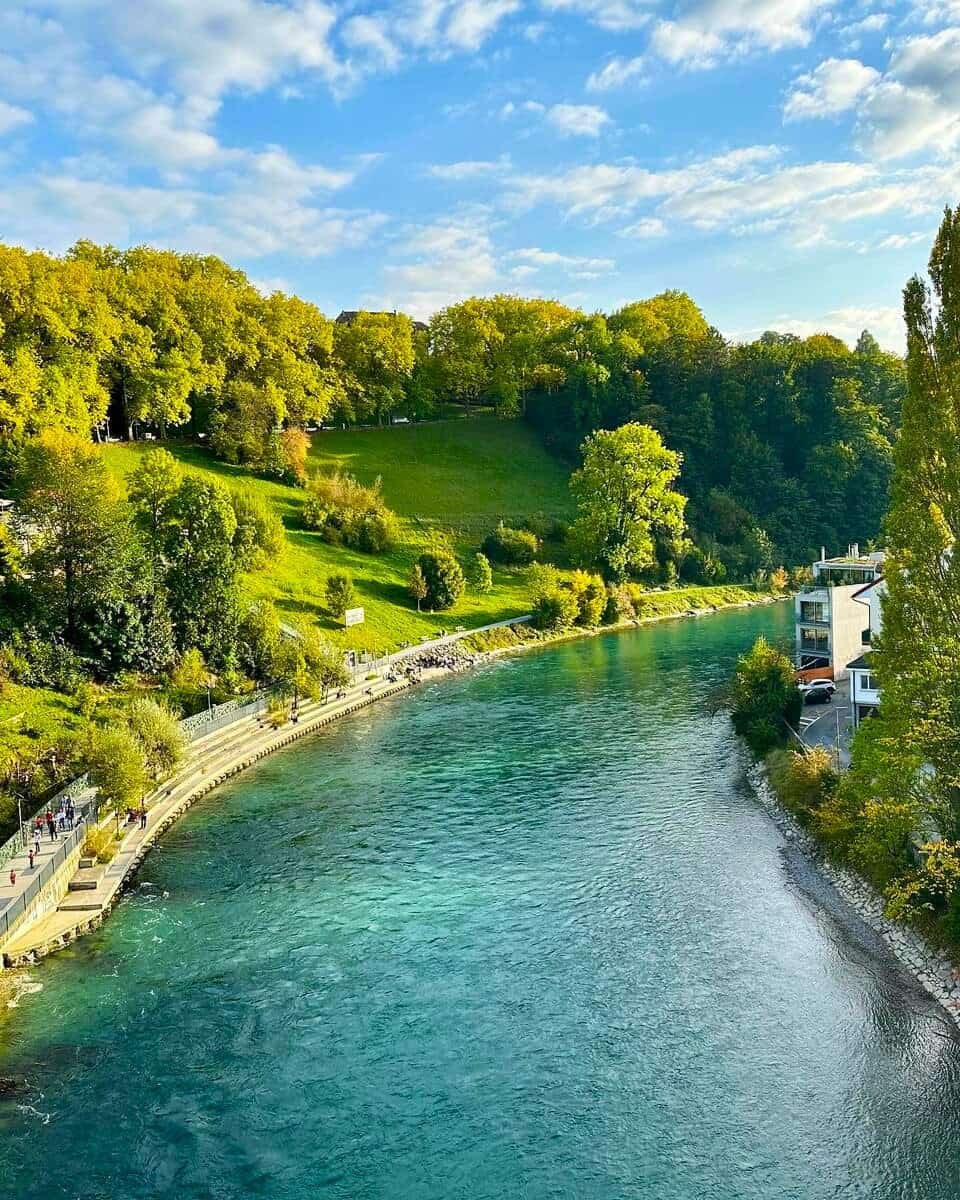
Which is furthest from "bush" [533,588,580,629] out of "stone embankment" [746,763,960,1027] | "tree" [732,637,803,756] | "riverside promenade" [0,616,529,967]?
"stone embankment" [746,763,960,1027]

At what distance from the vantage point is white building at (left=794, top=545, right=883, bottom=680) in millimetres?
50938

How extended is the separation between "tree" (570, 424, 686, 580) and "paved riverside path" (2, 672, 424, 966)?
1159 inches

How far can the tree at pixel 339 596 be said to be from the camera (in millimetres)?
65688

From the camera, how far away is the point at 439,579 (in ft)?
244

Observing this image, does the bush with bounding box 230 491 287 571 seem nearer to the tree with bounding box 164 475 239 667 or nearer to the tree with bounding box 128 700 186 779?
the tree with bounding box 164 475 239 667

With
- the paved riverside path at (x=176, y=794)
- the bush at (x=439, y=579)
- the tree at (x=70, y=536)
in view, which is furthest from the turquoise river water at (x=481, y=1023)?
the bush at (x=439, y=579)

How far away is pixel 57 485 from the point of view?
147 feet

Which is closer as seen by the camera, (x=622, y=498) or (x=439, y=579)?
(x=439, y=579)

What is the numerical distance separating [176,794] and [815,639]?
3415 cm

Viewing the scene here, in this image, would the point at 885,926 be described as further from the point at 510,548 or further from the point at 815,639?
the point at 510,548

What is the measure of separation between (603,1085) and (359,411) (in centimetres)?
9413

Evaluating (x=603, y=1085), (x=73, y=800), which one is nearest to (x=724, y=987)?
(x=603, y=1085)

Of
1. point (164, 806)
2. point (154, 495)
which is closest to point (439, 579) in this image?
point (154, 495)

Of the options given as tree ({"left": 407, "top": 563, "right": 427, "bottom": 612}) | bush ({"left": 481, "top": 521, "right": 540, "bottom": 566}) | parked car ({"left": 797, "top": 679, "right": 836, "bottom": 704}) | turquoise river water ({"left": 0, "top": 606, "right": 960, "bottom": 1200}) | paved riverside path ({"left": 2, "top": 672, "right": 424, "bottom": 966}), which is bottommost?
turquoise river water ({"left": 0, "top": 606, "right": 960, "bottom": 1200})
